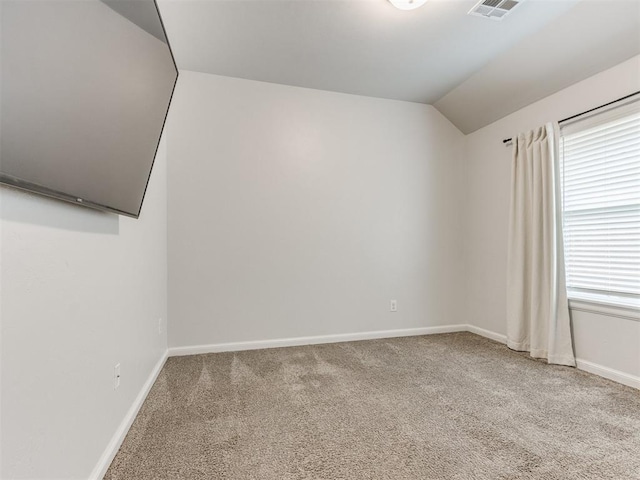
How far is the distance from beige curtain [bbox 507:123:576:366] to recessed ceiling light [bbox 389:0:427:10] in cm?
160

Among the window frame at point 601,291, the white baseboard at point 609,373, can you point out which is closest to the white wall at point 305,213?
the window frame at point 601,291

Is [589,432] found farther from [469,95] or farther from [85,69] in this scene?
[469,95]

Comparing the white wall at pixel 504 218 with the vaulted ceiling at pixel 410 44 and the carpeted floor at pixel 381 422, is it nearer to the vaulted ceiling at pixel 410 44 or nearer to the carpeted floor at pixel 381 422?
the vaulted ceiling at pixel 410 44

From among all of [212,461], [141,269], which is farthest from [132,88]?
[212,461]

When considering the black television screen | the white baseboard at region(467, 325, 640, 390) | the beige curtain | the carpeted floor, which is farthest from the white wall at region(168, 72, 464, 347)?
the black television screen

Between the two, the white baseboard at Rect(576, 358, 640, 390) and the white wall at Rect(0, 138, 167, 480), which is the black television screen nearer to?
the white wall at Rect(0, 138, 167, 480)

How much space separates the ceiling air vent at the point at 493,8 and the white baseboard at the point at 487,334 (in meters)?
2.85

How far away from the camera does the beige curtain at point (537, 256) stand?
2.68 metres

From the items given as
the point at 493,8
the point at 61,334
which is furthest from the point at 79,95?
the point at 493,8

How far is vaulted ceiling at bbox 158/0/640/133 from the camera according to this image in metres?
2.19

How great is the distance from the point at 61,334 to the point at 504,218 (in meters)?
3.64

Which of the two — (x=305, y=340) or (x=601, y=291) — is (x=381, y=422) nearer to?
(x=305, y=340)

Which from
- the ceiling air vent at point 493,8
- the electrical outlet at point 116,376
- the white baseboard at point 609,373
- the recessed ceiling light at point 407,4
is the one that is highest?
the ceiling air vent at point 493,8

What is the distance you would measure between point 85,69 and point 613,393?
3328mm
